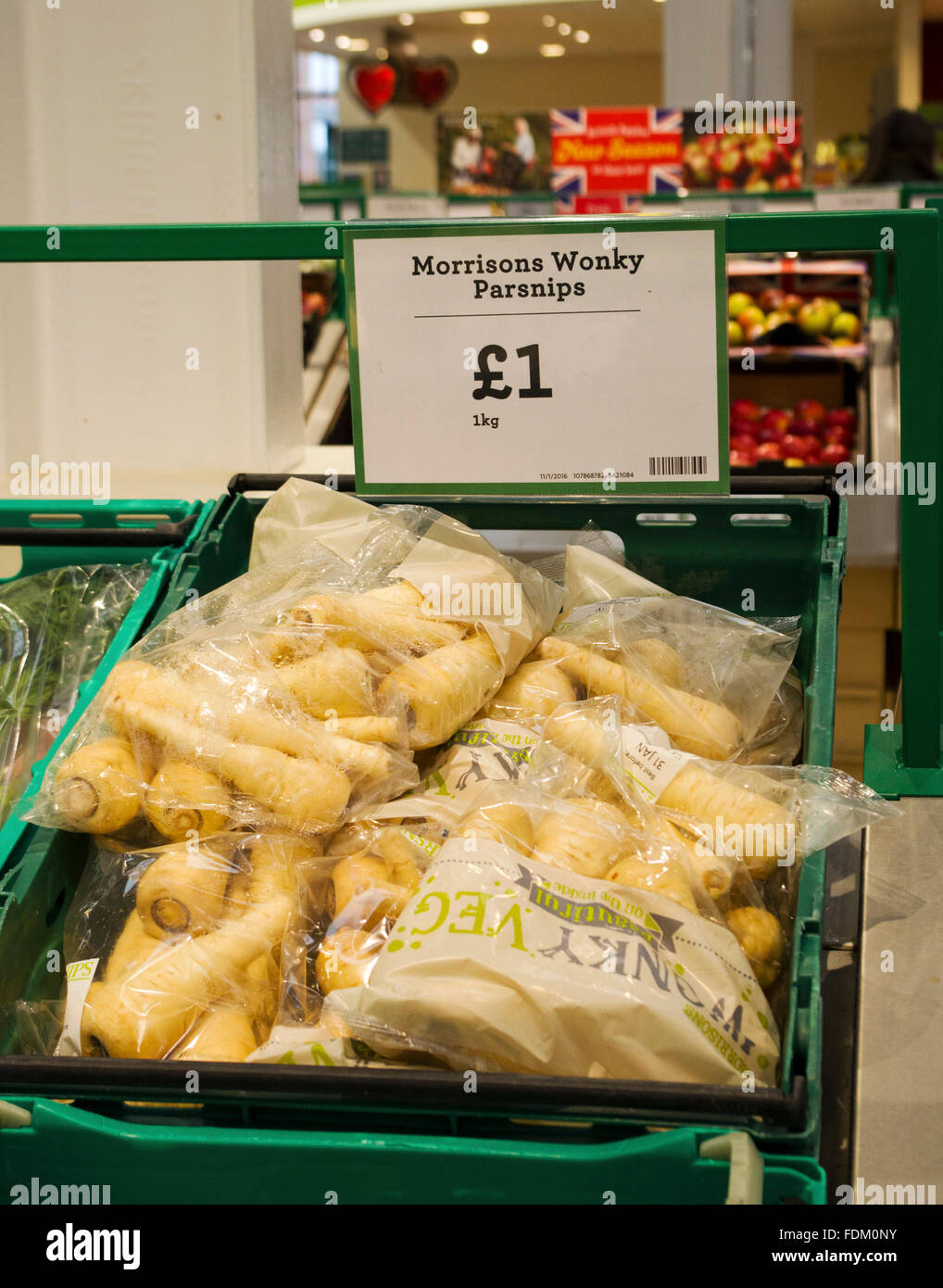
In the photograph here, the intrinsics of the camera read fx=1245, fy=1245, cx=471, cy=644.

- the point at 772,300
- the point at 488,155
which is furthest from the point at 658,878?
the point at 488,155

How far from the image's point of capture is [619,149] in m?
6.18

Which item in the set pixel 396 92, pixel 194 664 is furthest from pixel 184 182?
pixel 396 92

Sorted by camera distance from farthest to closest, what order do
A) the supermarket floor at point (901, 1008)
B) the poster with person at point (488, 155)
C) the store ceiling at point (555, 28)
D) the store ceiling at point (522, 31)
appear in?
1. the store ceiling at point (522, 31)
2. the store ceiling at point (555, 28)
3. the poster with person at point (488, 155)
4. the supermarket floor at point (901, 1008)

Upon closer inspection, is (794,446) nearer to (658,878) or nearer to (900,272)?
(900,272)

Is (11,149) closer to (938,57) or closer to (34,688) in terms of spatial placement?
(34,688)

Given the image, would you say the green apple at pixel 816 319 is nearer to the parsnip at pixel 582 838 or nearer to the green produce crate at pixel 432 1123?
the parsnip at pixel 582 838

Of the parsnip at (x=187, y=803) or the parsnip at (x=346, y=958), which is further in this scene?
the parsnip at (x=187, y=803)

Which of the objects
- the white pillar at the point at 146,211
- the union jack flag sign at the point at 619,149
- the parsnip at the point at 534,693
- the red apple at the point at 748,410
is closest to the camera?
the parsnip at the point at 534,693

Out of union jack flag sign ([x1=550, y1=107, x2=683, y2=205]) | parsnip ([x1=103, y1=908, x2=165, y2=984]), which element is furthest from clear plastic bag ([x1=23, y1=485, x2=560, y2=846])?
union jack flag sign ([x1=550, y1=107, x2=683, y2=205])

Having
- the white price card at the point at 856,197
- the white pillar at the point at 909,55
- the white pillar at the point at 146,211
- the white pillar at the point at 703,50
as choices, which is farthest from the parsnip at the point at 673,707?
the white pillar at the point at 909,55

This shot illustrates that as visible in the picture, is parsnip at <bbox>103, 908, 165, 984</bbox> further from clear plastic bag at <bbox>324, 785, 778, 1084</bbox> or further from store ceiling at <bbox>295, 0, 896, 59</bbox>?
store ceiling at <bbox>295, 0, 896, 59</bbox>

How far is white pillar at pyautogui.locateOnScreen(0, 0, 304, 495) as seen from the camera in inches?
96.8

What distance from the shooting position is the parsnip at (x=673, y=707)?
4.61ft

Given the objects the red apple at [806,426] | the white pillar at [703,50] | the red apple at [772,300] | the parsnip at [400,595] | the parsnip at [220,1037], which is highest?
the white pillar at [703,50]
